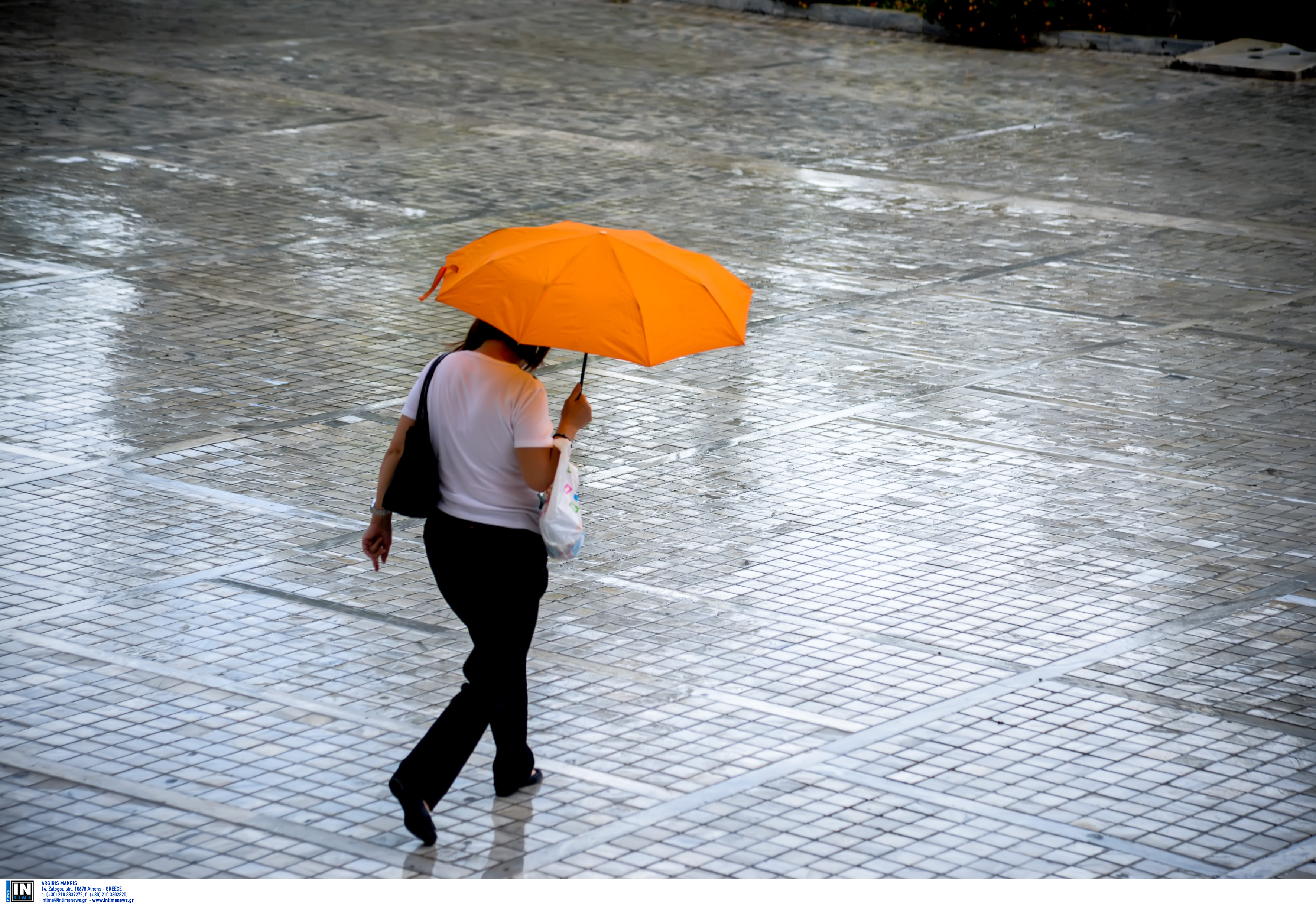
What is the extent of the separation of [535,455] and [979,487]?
3.81 metres

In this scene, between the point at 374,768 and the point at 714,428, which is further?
the point at 714,428

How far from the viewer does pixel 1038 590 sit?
282 inches

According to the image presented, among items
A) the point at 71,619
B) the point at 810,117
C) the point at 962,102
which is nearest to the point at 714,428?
the point at 71,619

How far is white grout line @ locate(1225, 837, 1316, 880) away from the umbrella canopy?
2.08m

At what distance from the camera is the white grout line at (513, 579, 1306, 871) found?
523cm

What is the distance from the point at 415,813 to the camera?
5.08 m

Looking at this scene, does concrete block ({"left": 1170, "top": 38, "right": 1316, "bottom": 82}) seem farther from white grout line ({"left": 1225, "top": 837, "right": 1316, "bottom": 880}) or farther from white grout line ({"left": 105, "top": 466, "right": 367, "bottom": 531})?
white grout line ({"left": 1225, "top": 837, "right": 1316, "bottom": 880})

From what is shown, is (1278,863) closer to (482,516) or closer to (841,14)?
(482,516)

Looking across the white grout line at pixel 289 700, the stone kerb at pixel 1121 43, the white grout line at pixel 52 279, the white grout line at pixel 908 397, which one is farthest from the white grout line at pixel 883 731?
the stone kerb at pixel 1121 43

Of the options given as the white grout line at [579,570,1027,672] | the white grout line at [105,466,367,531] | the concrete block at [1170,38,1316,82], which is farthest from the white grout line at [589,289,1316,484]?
the concrete block at [1170,38,1316,82]

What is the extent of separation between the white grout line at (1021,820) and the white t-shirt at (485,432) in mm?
1366

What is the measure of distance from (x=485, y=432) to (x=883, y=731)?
182cm

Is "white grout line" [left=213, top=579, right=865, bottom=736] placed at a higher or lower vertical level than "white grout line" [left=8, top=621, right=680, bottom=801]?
higher

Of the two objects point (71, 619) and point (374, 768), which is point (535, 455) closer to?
point (374, 768)
